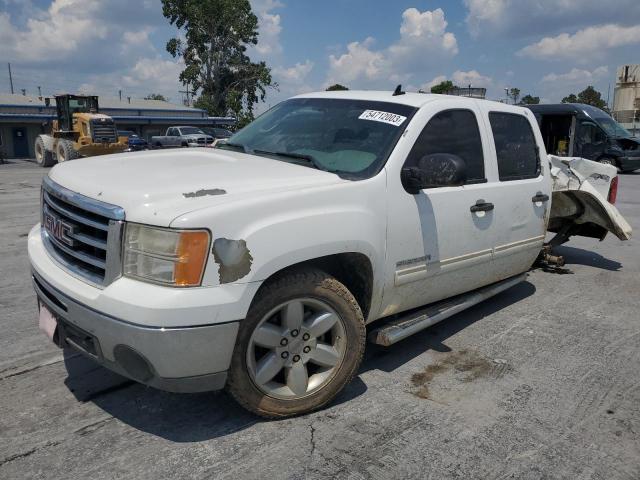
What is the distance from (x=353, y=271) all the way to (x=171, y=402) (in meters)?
1.31

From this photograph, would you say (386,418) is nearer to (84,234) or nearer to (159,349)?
(159,349)

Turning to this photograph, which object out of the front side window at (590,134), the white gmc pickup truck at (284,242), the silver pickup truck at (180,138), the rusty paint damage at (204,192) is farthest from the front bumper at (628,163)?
the rusty paint damage at (204,192)

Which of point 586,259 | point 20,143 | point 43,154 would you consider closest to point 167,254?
point 586,259

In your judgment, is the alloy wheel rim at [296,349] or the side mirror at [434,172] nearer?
the alloy wheel rim at [296,349]

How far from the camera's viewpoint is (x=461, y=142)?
13.4 feet

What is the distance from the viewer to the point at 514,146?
4.63m

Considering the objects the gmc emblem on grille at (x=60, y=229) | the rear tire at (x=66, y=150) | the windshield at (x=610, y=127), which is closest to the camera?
the gmc emblem on grille at (x=60, y=229)

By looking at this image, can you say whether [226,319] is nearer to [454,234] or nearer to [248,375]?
[248,375]

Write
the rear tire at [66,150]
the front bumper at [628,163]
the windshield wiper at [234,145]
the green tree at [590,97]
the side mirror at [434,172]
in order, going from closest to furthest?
the side mirror at [434,172]
the windshield wiper at [234,145]
the front bumper at [628,163]
the rear tire at [66,150]
the green tree at [590,97]

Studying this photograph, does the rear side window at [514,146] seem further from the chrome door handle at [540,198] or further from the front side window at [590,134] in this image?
the front side window at [590,134]

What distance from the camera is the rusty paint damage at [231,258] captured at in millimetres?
2562

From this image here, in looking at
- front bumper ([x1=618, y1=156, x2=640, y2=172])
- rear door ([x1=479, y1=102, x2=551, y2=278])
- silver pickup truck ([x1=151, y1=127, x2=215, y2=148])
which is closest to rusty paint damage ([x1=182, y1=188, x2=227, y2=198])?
rear door ([x1=479, y1=102, x2=551, y2=278])

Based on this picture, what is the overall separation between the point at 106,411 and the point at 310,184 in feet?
5.61

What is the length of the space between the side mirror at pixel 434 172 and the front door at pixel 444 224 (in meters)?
0.07
